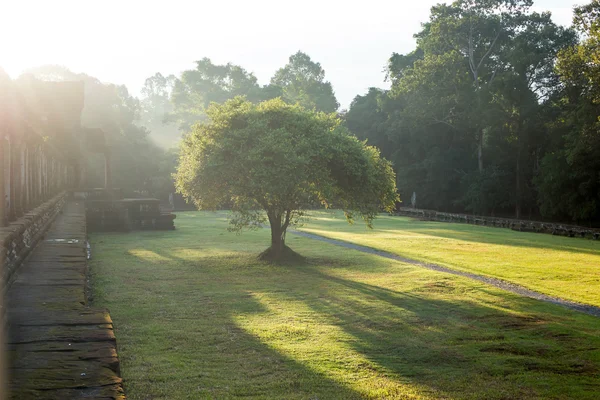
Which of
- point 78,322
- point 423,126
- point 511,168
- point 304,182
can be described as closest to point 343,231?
point 304,182

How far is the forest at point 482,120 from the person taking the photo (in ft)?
99.4

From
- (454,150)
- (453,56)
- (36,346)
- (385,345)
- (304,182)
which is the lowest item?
(385,345)

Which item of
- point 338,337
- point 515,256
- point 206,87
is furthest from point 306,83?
point 338,337

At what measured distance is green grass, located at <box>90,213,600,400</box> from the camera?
613 cm

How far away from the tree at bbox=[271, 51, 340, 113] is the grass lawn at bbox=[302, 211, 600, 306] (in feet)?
151

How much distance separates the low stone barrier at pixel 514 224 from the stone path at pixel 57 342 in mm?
25661

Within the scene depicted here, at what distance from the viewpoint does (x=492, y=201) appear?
39.2 metres

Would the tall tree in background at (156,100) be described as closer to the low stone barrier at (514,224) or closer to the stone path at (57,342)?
the low stone barrier at (514,224)

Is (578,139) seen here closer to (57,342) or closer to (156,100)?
(57,342)

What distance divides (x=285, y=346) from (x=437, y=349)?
6.16 ft

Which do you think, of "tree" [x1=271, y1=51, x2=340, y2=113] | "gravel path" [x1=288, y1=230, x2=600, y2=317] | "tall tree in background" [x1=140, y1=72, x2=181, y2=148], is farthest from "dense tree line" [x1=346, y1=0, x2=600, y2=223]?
"tall tree in background" [x1=140, y1=72, x2=181, y2=148]

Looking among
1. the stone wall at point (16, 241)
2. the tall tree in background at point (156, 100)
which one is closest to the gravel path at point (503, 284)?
the stone wall at point (16, 241)

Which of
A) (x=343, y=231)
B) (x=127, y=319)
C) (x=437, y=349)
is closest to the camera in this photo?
(x=437, y=349)

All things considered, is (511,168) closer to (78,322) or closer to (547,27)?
(547,27)
